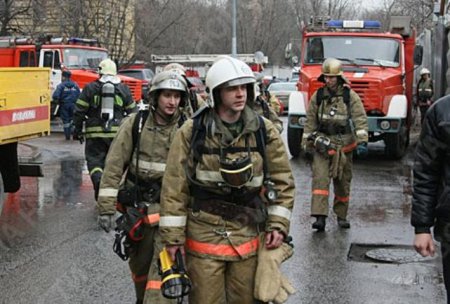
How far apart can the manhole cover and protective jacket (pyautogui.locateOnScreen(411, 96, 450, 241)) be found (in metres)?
3.16

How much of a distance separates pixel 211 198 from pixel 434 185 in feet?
3.91

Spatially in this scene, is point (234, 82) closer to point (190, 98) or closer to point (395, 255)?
point (190, 98)

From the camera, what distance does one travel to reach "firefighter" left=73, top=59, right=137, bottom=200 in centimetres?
865

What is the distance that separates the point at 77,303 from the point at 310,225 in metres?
3.54

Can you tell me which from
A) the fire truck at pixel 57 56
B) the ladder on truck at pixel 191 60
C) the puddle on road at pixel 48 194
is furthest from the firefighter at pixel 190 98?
the ladder on truck at pixel 191 60

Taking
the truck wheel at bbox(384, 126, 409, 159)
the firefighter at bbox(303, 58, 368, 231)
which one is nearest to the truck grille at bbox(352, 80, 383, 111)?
the truck wheel at bbox(384, 126, 409, 159)

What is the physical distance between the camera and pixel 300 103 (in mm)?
14609

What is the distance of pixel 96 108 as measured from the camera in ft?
28.8

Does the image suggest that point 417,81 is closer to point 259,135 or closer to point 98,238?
point 98,238

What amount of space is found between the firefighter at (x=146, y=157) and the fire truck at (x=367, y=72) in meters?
9.18

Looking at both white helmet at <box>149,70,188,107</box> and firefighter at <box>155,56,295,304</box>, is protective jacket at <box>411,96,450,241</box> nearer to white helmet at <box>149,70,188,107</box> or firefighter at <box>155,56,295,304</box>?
firefighter at <box>155,56,295,304</box>

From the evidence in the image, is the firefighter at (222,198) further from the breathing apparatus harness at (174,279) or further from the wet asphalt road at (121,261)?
the wet asphalt road at (121,261)

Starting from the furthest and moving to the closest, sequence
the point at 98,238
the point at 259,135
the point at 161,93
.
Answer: the point at 98,238 < the point at 161,93 < the point at 259,135

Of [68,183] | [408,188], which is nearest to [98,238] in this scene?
[68,183]
